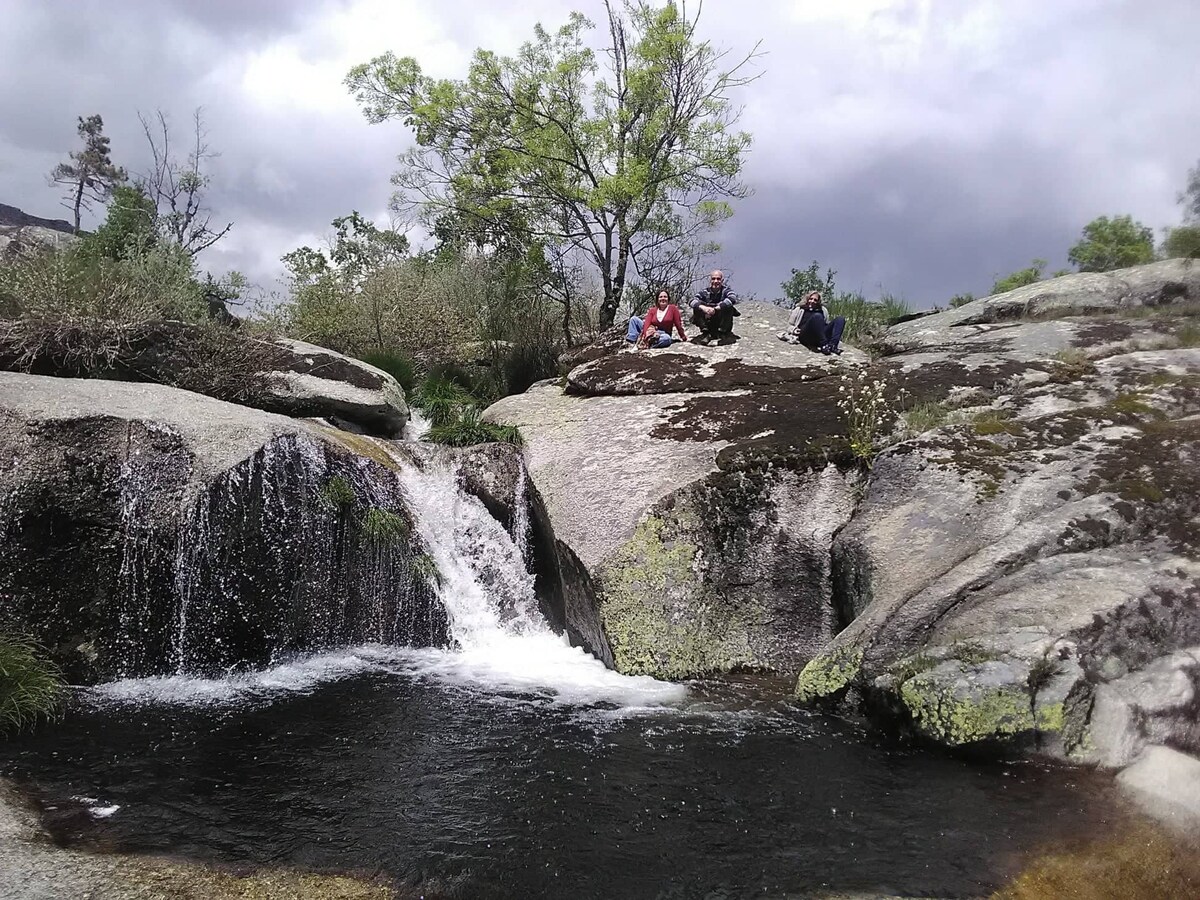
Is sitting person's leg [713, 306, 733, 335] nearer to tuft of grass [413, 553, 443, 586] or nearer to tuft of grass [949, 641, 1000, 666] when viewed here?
tuft of grass [413, 553, 443, 586]

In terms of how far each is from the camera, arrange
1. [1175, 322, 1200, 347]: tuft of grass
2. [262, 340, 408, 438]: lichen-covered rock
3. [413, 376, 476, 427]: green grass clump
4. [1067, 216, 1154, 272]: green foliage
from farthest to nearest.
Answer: [1067, 216, 1154, 272]: green foliage
[413, 376, 476, 427]: green grass clump
[262, 340, 408, 438]: lichen-covered rock
[1175, 322, 1200, 347]: tuft of grass

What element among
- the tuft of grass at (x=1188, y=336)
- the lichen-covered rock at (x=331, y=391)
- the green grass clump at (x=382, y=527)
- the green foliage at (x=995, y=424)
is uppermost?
the tuft of grass at (x=1188, y=336)

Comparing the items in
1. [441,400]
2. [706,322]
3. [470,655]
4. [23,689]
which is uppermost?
[706,322]

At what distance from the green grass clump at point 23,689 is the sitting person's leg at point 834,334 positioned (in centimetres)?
1055

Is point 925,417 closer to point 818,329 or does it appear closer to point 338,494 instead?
point 818,329

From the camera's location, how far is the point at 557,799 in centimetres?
474

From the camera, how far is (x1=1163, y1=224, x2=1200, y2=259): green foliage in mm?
14048

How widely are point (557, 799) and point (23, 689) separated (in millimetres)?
4227

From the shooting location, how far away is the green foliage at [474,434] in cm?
1032

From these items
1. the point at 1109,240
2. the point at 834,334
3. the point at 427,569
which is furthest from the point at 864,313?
the point at 1109,240

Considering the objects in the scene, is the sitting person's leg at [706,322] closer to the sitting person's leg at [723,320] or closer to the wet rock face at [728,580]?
the sitting person's leg at [723,320]

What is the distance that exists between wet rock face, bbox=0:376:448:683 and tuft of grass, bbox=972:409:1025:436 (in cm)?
609

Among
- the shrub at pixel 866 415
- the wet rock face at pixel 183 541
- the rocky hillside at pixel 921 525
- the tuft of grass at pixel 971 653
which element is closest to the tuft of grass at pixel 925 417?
the rocky hillside at pixel 921 525

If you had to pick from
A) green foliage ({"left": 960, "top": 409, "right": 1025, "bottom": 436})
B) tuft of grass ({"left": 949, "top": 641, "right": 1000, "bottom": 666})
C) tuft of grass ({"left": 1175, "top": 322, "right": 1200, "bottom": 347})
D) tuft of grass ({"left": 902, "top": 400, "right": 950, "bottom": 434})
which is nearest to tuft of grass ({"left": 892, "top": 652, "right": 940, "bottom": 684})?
tuft of grass ({"left": 949, "top": 641, "right": 1000, "bottom": 666})
